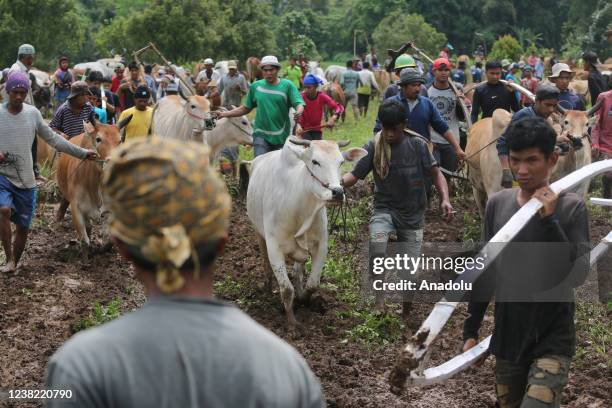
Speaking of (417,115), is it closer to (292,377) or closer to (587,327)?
(587,327)

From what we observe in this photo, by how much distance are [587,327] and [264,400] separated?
610cm

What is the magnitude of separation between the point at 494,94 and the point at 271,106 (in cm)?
258

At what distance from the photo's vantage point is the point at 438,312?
4.27 meters

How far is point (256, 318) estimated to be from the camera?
852 centimetres

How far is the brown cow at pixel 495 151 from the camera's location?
1043 centimetres

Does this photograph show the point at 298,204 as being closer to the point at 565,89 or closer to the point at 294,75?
the point at 565,89

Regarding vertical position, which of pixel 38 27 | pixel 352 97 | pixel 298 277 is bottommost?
pixel 298 277

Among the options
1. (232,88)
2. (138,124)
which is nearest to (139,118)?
(138,124)

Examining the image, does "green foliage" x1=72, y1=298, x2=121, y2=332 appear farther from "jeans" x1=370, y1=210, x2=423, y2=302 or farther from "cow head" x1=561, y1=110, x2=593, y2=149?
"cow head" x1=561, y1=110, x2=593, y2=149

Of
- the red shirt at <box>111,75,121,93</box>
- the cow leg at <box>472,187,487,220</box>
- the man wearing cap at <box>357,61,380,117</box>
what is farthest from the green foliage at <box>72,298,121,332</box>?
the man wearing cap at <box>357,61,380,117</box>

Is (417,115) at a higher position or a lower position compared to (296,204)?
higher

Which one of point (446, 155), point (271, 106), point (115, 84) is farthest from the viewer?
point (115, 84)

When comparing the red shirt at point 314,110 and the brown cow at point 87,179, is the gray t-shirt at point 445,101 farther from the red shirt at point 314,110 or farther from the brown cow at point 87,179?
the brown cow at point 87,179

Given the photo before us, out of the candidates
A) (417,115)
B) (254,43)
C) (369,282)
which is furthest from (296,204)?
(254,43)
